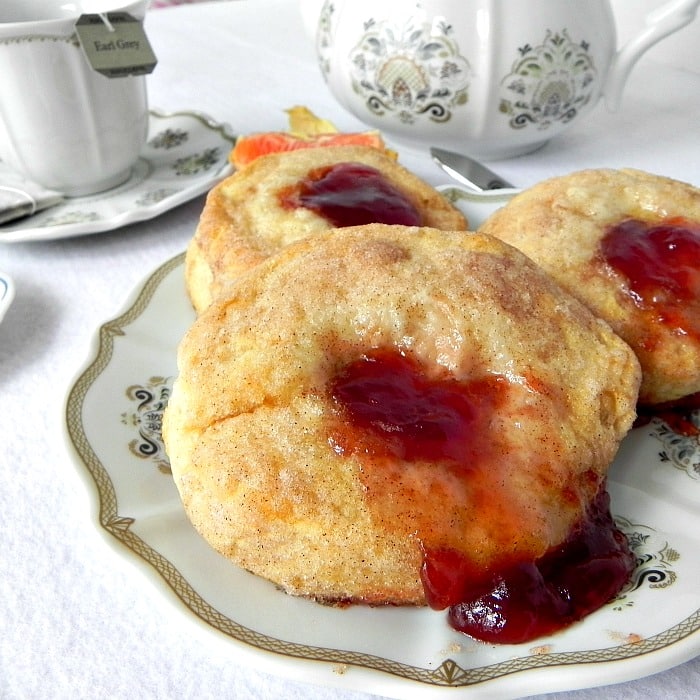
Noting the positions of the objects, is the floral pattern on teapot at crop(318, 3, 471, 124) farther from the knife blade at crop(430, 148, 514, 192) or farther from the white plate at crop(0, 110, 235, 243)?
the white plate at crop(0, 110, 235, 243)

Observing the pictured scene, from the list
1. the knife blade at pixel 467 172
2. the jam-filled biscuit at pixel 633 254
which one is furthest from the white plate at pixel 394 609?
the knife blade at pixel 467 172

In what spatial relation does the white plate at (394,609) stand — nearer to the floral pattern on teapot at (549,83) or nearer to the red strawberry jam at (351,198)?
the red strawberry jam at (351,198)

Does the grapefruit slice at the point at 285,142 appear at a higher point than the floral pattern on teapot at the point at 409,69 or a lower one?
lower

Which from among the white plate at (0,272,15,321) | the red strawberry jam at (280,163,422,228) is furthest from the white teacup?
the red strawberry jam at (280,163,422,228)

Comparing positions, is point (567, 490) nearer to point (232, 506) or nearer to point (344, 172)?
point (232, 506)

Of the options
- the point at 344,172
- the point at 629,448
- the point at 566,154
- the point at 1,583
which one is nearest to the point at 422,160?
the point at 566,154

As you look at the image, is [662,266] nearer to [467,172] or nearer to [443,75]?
[467,172]
